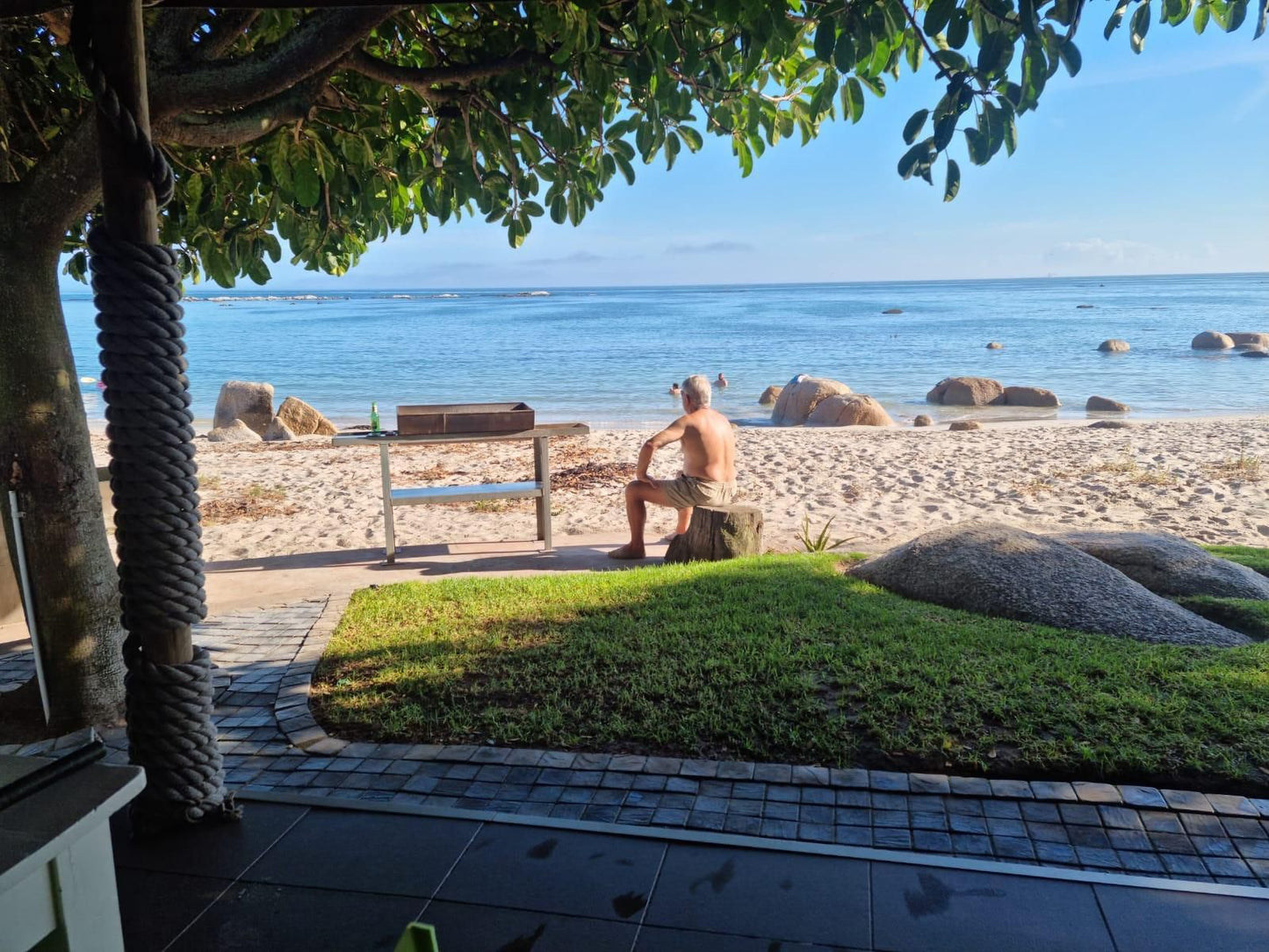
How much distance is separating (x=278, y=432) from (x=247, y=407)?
3.58 ft

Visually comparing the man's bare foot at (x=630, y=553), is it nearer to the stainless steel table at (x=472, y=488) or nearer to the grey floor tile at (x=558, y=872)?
the stainless steel table at (x=472, y=488)

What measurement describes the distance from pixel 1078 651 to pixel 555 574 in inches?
148

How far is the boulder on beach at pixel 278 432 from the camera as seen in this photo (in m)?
18.5

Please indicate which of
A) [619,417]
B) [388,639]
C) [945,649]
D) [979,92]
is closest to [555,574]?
[388,639]

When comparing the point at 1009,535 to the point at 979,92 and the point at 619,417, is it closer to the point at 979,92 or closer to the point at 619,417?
the point at 979,92

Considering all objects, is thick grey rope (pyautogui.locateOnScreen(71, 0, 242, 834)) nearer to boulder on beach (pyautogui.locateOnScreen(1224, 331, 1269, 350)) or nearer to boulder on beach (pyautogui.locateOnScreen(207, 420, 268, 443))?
boulder on beach (pyautogui.locateOnScreen(207, 420, 268, 443))

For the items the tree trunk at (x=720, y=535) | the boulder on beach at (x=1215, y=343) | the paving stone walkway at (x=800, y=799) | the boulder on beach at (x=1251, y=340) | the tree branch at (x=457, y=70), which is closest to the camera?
the paving stone walkway at (x=800, y=799)

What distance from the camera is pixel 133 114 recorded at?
8.61 ft

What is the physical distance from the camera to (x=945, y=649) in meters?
4.73

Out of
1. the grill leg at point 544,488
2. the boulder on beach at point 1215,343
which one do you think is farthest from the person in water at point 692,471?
the boulder on beach at point 1215,343

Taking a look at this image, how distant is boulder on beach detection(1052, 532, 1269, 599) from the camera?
6008 millimetres

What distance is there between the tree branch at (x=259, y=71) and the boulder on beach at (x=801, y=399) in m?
18.0

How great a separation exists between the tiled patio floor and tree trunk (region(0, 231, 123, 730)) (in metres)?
1.49

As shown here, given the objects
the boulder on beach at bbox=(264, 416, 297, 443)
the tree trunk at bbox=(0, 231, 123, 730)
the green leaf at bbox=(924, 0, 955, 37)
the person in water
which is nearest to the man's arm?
the person in water
